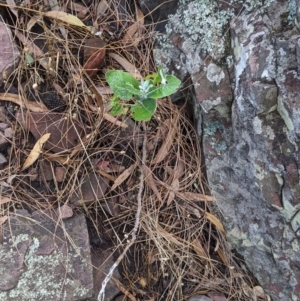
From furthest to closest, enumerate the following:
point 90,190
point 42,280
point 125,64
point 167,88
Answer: point 125,64 → point 90,190 → point 42,280 → point 167,88

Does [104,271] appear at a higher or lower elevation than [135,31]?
lower

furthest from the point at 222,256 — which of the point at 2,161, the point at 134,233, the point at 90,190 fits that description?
the point at 2,161

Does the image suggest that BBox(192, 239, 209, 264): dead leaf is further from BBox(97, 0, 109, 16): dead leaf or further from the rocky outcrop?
BBox(97, 0, 109, 16): dead leaf

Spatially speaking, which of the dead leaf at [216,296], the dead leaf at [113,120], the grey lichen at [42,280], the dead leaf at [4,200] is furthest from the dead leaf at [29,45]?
the dead leaf at [216,296]

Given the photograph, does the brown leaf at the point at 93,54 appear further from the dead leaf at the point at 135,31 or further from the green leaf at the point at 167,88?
the green leaf at the point at 167,88

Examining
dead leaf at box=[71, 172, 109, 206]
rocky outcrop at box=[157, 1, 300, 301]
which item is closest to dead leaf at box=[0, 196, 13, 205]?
dead leaf at box=[71, 172, 109, 206]

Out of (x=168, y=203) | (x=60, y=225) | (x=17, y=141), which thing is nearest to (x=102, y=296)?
(x=60, y=225)

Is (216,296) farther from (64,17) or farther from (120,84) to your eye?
(64,17)
